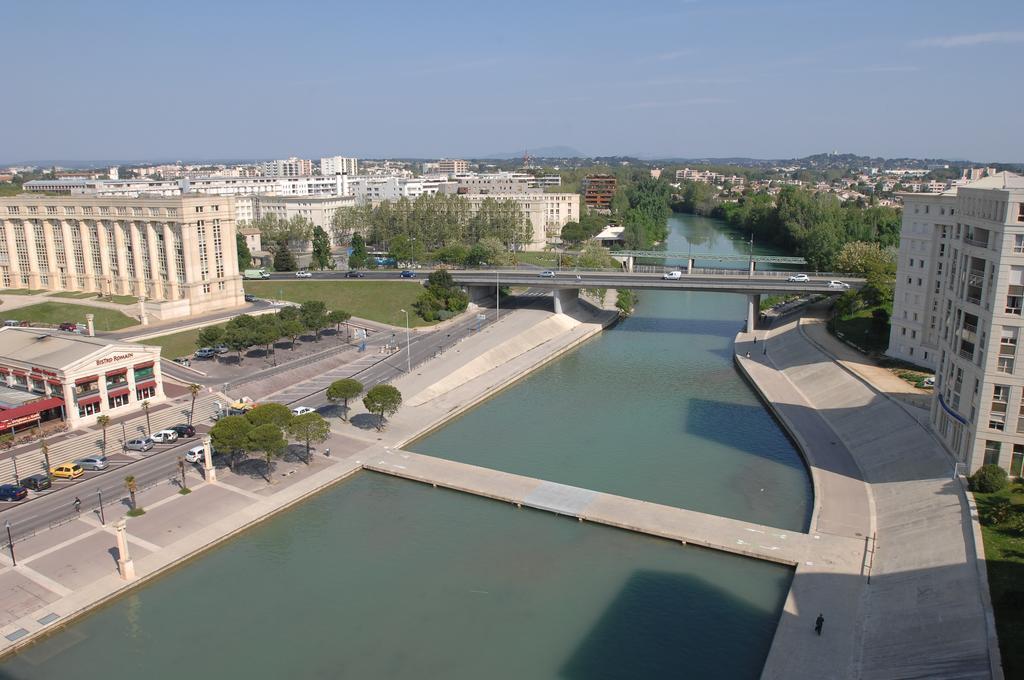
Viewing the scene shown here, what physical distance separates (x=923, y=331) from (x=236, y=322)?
1838 inches

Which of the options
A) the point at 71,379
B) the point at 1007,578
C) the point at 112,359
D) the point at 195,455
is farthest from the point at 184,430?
the point at 1007,578

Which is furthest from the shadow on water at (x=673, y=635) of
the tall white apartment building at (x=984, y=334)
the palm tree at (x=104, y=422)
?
the palm tree at (x=104, y=422)

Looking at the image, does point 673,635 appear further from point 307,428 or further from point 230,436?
point 230,436

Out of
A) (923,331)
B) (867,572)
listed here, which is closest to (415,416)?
(867,572)

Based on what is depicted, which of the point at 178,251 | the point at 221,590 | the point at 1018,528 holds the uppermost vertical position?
the point at 178,251

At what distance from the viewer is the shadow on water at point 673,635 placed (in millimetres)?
22422

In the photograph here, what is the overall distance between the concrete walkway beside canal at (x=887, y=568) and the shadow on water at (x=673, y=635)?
3.88ft

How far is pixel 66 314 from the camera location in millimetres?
59125

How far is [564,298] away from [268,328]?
3161 centimetres

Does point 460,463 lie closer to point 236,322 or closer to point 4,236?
point 236,322

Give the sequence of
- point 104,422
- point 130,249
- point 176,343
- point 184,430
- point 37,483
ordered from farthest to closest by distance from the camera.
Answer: point 130,249 → point 176,343 → point 184,430 → point 104,422 → point 37,483

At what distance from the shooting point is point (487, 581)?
27016 millimetres

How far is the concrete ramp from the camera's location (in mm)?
48625

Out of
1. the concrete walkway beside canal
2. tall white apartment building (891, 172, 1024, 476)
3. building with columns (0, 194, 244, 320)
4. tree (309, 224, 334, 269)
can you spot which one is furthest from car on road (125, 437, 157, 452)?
tree (309, 224, 334, 269)
